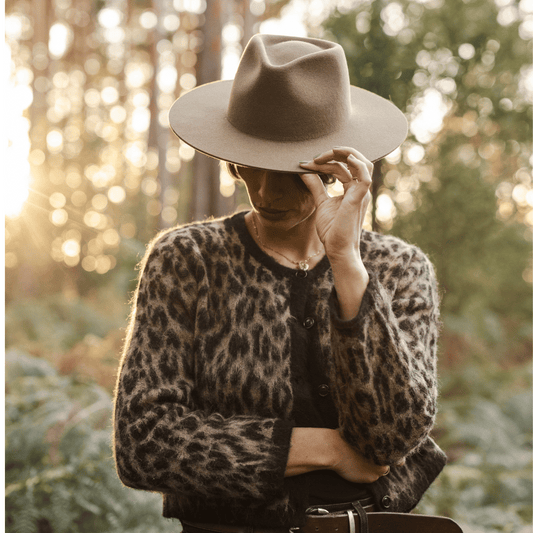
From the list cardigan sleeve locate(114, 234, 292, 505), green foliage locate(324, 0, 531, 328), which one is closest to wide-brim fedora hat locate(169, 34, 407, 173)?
cardigan sleeve locate(114, 234, 292, 505)

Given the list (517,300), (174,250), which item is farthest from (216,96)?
(517,300)

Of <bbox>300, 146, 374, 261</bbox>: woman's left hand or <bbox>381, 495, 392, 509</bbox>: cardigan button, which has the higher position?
<bbox>300, 146, 374, 261</bbox>: woman's left hand

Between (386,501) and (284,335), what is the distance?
23.8 inches

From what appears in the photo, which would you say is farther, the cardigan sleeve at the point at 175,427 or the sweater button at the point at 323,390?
the sweater button at the point at 323,390

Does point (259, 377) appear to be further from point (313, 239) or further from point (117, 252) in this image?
point (117, 252)

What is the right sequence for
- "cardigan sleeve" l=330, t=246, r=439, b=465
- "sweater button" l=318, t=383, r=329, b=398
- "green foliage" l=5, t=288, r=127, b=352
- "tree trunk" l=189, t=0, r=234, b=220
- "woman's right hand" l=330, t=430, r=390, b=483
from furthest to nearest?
"green foliage" l=5, t=288, r=127, b=352 < "tree trunk" l=189, t=0, r=234, b=220 < "sweater button" l=318, t=383, r=329, b=398 < "woman's right hand" l=330, t=430, r=390, b=483 < "cardigan sleeve" l=330, t=246, r=439, b=465

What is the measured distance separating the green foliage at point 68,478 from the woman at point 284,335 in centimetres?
233

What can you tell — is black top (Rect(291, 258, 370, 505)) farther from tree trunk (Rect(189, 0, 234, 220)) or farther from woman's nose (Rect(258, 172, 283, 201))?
tree trunk (Rect(189, 0, 234, 220))

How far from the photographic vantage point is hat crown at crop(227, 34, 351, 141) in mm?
1658

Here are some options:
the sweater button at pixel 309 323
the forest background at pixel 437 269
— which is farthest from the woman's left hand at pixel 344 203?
the forest background at pixel 437 269

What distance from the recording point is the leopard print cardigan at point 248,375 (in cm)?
150

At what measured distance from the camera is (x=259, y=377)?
1.69 metres

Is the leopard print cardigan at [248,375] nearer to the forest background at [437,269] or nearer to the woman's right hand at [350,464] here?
the woman's right hand at [350,464]

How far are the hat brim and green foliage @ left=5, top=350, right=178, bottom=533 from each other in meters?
2.69
